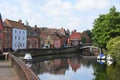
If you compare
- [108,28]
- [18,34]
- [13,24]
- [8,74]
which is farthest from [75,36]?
[8,74]

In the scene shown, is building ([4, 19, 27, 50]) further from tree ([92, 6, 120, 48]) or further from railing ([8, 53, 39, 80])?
railing ([8, 53, 39, 80])

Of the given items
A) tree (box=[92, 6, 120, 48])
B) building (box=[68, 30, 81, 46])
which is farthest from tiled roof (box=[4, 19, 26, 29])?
building (box=[68, 30, 81, 46])

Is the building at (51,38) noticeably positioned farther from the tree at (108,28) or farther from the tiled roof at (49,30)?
the tree at (108,28)

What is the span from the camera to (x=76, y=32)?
400 ft

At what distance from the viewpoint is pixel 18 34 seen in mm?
78938

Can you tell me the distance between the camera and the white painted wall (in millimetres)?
76425

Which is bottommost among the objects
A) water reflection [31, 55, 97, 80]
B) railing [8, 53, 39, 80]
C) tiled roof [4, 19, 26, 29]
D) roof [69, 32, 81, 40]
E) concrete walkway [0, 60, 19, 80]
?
water reflection [31, 55, 97, 80]

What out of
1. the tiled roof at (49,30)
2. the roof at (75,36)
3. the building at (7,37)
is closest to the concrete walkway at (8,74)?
the building at (7,37)

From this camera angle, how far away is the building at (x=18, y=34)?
75500mm

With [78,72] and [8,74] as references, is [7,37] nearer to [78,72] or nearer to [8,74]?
[78,72]

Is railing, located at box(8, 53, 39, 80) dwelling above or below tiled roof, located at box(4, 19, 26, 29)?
below

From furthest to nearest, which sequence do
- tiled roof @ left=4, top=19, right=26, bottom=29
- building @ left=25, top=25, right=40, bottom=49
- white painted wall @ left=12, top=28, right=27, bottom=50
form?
building @ left=25, top=25, right=40, bottom=49 → white painted wall @ left=12, top=28, right=27, bottom=50 → tiled roof @ left=4, top=19, right=26, bottom=29

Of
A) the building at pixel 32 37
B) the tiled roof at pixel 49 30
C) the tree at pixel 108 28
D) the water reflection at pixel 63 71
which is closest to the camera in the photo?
the water reflection at pixel 63 71

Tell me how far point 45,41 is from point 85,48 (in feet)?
47.2
